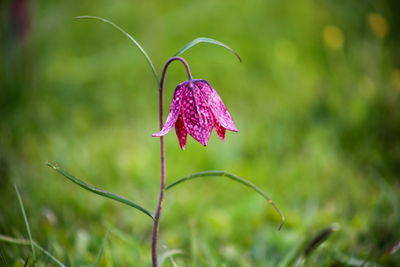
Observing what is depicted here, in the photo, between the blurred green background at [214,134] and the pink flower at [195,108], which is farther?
the blurred green background at [214,134]

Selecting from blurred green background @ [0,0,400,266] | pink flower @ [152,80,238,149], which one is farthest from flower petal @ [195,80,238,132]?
blurred green background @ [0,0,400,266]

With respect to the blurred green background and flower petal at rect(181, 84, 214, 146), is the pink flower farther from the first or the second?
the blurred green background

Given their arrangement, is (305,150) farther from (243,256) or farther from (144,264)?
(144,264)

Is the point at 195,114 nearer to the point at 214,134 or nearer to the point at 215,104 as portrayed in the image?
the point at 215,104

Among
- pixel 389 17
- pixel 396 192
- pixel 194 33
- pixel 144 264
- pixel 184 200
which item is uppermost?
pixel 389 17

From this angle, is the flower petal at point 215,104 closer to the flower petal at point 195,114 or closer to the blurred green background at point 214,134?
the flower petal at point 195,114

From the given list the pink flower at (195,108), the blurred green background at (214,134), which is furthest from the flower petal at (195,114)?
the blurred green background at (214,134)

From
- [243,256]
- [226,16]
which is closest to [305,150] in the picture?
[243,256]
